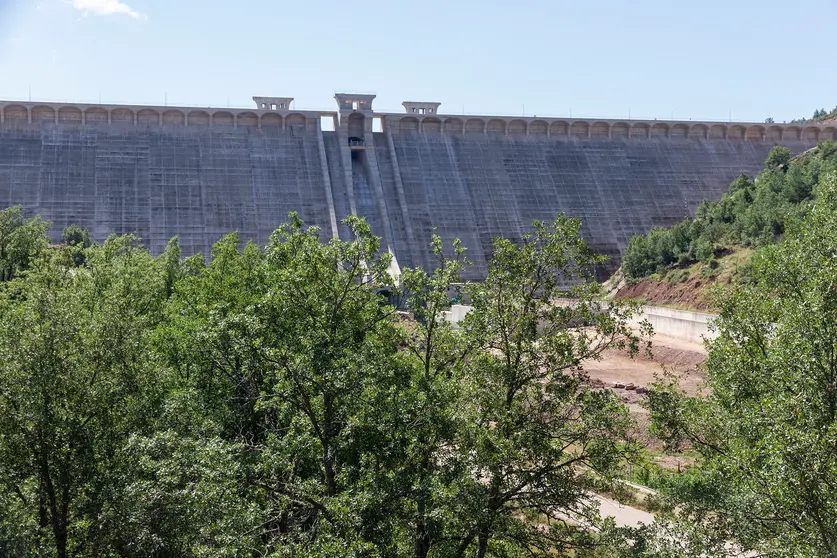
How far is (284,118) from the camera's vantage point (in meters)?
59.3

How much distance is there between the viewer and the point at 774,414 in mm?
11086

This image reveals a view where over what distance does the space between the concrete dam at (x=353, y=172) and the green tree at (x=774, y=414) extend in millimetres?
37826

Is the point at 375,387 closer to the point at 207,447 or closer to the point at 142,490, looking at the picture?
the point at 207,447

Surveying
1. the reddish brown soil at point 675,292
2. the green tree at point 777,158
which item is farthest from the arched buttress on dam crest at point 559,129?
the reddish brown soil at point 675,292

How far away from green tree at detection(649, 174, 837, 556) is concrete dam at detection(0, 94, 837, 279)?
37826 mm

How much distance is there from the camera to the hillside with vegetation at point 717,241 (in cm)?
4425

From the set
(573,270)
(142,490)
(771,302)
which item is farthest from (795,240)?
(142,490)

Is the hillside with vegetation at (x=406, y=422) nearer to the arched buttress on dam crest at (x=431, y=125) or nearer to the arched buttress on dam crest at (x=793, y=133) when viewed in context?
the arched buttress on dam crest at (x=431, y=125)

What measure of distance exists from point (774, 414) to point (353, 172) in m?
48.6

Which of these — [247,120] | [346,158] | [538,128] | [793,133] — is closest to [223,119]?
[247,120]

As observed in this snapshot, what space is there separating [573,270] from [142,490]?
6881 mm

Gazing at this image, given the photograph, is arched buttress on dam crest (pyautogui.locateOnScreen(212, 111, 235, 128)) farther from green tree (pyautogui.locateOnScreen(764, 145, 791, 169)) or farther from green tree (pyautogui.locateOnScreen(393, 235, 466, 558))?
green tree (pyautogui.locateOnScreen(393, 235, 466, 558))

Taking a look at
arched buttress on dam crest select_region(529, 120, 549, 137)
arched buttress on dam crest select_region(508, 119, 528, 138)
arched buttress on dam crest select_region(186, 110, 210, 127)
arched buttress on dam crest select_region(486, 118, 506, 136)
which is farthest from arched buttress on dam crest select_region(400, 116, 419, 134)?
arched buttress on dam crest select_region(186, 110, 210, 127)

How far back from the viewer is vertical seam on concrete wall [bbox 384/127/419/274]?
5372cm
